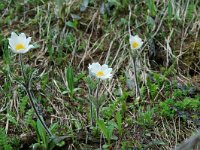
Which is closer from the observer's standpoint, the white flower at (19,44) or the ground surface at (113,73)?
the white flower at (19,44)

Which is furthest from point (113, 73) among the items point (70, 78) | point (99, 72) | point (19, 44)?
point (19, 44)

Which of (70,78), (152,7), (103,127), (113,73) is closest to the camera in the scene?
(103,127)

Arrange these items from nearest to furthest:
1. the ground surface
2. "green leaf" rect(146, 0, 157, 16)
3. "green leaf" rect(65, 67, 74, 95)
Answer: the ground surface < "green leaf" rect(65, 67, 74, 95) < "green leaf" rect(146, 0, 157, 16)

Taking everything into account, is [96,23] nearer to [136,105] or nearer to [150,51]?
[150,51]

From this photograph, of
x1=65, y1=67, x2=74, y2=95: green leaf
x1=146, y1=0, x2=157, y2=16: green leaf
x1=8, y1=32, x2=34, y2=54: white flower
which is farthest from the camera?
x1=146, y1=0, x2=157, y2=16: green leaf

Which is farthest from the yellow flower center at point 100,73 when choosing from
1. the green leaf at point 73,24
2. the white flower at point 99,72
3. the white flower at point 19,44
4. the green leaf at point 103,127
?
the green leaf at point 73,24

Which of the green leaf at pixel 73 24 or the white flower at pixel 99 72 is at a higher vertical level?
the green leaf at pixel 73 24

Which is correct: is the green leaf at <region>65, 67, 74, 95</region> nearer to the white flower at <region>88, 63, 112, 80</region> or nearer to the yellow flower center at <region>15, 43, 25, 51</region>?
the white flower at <region>88, 63, 112, 80</region>

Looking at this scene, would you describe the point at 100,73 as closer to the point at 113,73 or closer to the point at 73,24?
the point at 113,73

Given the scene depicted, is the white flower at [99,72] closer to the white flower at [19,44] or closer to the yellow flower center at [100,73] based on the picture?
the yellow flower center at [100,73]

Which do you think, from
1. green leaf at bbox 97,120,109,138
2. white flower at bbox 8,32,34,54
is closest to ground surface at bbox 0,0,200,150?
green leaf at bbox 97,120,109,138

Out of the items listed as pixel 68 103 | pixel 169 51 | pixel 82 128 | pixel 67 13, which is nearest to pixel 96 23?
pixel 67 13
